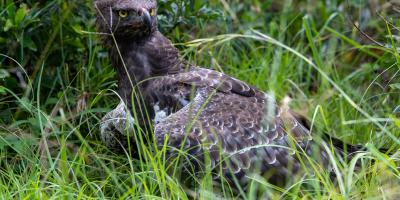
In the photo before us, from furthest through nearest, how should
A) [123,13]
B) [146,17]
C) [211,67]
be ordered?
[211,67] < [123,13] < [146,17]

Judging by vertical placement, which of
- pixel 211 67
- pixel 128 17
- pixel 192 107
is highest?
pixel 128 17

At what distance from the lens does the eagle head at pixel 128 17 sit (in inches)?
219

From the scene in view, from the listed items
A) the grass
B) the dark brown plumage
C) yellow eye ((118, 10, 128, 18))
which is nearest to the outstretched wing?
the dark brown plumage

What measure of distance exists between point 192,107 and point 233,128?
0.96 feet

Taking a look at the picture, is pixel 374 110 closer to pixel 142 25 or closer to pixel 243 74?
pixel 243 74

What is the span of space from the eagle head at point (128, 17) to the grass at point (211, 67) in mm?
371

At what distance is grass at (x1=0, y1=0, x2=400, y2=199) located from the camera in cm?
486

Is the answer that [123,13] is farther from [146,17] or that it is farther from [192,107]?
[192,107]

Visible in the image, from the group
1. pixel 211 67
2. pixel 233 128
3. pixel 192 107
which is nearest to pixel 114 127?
pixel 192 107

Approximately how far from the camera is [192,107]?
533cm

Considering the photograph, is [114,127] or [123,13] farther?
[114,127]

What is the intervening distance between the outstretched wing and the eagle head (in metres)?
0.41

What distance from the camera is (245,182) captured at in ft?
17.0

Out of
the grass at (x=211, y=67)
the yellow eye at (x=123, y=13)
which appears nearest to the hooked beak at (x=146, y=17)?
the yellow eye at (x=123, y=13)
